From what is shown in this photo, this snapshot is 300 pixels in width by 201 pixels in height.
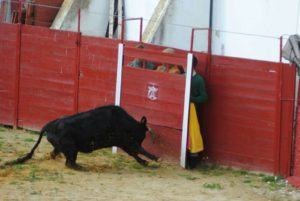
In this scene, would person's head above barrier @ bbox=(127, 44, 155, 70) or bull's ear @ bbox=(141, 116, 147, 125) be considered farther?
person's head above barrier @ bbox=(127, 44, 155, 70)

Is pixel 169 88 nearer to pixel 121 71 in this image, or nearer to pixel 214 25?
pixel 121 71

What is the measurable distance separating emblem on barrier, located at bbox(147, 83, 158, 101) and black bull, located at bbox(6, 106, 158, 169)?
63 centimetres

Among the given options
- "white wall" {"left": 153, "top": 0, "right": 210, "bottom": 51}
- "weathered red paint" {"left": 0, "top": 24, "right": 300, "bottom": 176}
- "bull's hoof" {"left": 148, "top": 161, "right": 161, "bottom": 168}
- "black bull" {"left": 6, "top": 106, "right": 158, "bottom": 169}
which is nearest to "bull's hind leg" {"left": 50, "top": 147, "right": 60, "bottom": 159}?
"black bull" {"left": 6, "top": 106, "right": 158, "bottom": 169}

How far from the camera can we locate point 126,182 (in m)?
9.45

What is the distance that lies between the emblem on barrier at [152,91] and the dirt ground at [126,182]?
3.18 feet

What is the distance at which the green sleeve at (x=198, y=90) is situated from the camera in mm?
10500

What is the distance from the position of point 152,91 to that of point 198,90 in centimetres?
84

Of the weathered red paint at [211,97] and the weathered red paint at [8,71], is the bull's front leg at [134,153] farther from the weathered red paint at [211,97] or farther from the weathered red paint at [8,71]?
the weathered red paint at [8,71]

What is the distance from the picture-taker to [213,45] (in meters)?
13.2

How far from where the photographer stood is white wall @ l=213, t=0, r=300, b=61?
11773mm

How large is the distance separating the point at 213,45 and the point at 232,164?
317 cm

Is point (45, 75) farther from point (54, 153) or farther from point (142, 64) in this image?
point (54, 153)

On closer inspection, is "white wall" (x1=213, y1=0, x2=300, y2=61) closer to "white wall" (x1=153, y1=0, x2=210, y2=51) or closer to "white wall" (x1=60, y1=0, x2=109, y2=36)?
"white wall" (x1=153, y1=0, x2=210, y2=51)

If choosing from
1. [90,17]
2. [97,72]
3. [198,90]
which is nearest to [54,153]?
[198,90]
